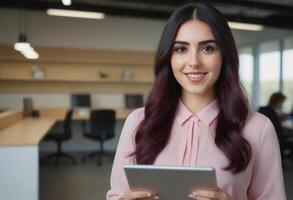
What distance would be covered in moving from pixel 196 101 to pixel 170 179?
336 mm

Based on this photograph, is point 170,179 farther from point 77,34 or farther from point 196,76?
point 77,34

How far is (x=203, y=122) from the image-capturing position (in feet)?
3.84

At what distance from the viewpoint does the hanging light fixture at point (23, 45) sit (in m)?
5.19

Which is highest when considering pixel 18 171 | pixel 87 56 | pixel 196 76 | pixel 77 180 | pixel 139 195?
pixel 87 56

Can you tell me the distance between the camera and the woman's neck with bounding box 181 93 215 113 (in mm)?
1188

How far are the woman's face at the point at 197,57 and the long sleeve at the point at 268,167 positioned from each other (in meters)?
0.24

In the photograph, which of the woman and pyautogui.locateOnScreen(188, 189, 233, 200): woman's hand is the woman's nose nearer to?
the woman

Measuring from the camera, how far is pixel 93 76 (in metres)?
7.44

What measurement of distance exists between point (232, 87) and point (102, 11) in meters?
5.86

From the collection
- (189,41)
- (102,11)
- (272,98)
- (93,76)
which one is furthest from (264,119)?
(93,76)

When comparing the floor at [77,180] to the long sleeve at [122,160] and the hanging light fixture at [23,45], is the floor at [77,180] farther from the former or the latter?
the long sleeve at [122,160]

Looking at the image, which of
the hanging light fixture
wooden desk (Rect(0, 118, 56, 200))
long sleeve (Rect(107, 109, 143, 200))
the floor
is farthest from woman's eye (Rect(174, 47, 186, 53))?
the hanging light fixture

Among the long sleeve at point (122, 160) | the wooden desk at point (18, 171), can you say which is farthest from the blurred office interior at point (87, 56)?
the long sleeve at point (122, 160)

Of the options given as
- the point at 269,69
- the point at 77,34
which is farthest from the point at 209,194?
the point at 269,69
